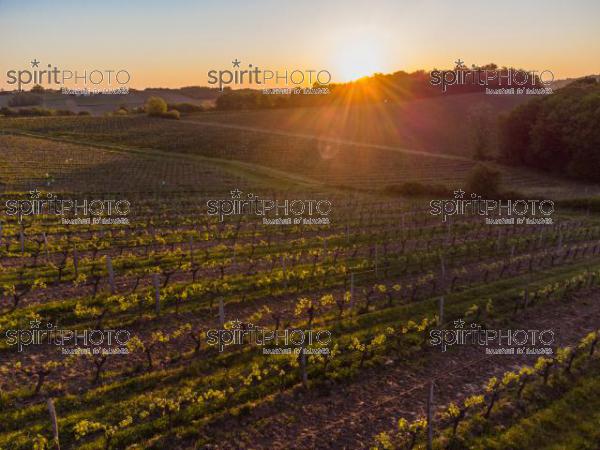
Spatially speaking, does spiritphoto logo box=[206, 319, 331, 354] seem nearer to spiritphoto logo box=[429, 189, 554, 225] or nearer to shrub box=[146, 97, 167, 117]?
spiritphoto logo box=[429, 189, 554, 225]

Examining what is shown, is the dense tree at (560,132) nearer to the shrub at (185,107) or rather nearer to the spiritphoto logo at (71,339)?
the spiritphoto logo at (71,339)

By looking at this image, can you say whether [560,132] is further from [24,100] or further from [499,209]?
[24,100]

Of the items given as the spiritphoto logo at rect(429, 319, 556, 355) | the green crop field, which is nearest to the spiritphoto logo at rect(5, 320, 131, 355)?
the green crop field

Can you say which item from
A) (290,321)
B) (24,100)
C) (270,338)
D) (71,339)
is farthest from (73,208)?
(24,100)

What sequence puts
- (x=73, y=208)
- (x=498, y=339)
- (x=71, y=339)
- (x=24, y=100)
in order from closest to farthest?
(x=71, y=339) < (x=498, y=339) < (x=73, y=208) < (x=24, y=100)

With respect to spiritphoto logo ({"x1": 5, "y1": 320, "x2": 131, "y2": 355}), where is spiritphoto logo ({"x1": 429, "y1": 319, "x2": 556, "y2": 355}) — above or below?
below

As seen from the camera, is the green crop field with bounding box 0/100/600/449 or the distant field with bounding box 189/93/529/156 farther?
the distant field with bounding box 189/93/529/156

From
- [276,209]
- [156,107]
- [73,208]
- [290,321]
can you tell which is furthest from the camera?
[156,107]
